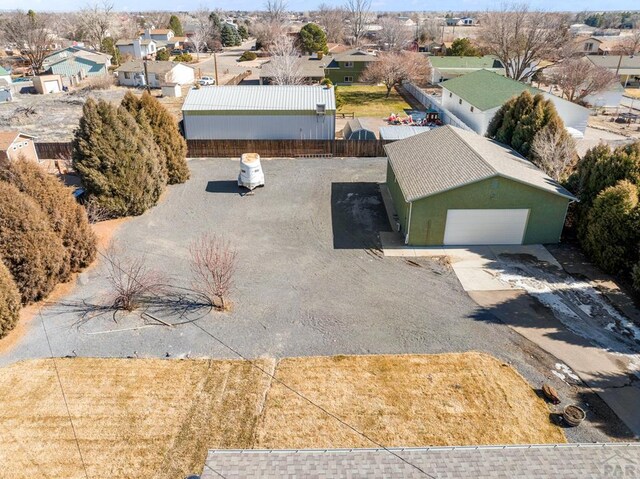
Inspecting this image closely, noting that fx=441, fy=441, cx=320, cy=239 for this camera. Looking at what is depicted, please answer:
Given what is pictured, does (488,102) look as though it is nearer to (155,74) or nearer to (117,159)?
(117,159)

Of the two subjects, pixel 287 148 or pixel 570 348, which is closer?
pixel 570 348

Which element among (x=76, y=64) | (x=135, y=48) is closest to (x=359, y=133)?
(x=76, y=64)

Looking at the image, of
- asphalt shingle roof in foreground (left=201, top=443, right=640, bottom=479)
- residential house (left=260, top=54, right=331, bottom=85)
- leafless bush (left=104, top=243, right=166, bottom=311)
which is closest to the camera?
asphalt shingle roof in foreground (left=201, top=443, right=640, bottom=479)

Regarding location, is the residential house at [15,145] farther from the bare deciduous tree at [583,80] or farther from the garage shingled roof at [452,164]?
the bare deciduous tree at [583,80]

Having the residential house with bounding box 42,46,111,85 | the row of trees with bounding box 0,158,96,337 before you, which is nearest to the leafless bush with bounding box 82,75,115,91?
the residential house with bounding box 42,46,111,85

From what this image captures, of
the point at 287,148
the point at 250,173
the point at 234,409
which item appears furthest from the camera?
the point at 287,148

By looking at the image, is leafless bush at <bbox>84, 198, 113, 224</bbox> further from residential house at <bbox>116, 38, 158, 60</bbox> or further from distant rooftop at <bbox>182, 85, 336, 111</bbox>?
residential house at <bbox>116, 38, 158, 60</bbox>

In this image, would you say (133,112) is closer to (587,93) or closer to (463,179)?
(463,179)
